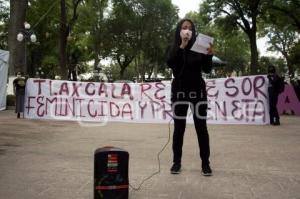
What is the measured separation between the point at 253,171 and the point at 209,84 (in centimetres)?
846

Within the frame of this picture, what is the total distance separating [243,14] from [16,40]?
20118mm

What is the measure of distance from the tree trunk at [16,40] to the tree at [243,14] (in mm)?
18397

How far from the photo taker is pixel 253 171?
656cm

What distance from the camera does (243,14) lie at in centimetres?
3869

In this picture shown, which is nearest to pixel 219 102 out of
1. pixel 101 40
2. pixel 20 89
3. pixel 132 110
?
pixel 132 110

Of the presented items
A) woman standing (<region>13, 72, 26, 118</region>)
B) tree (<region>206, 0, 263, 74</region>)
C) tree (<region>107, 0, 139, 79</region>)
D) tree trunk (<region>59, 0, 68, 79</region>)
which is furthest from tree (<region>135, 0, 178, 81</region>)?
woman standing (<region>13, 72, 26, 118</region>)

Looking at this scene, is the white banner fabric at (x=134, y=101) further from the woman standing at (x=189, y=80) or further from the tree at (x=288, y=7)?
the tree at (x=288, y=7)

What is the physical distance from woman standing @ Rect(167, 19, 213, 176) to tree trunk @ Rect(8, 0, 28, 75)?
18.8 m

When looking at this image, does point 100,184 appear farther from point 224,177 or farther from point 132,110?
point 132,110

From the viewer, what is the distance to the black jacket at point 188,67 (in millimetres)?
6148

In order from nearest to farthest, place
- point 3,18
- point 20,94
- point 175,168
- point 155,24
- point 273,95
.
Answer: point 175,168 → point 273,95 → point 20,94 → point 3,18 → point 155,24

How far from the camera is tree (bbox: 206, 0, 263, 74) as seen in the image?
37.2m

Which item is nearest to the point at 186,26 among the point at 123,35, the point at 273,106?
the point at 273,106

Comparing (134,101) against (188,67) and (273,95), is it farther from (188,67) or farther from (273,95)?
(188,67)
